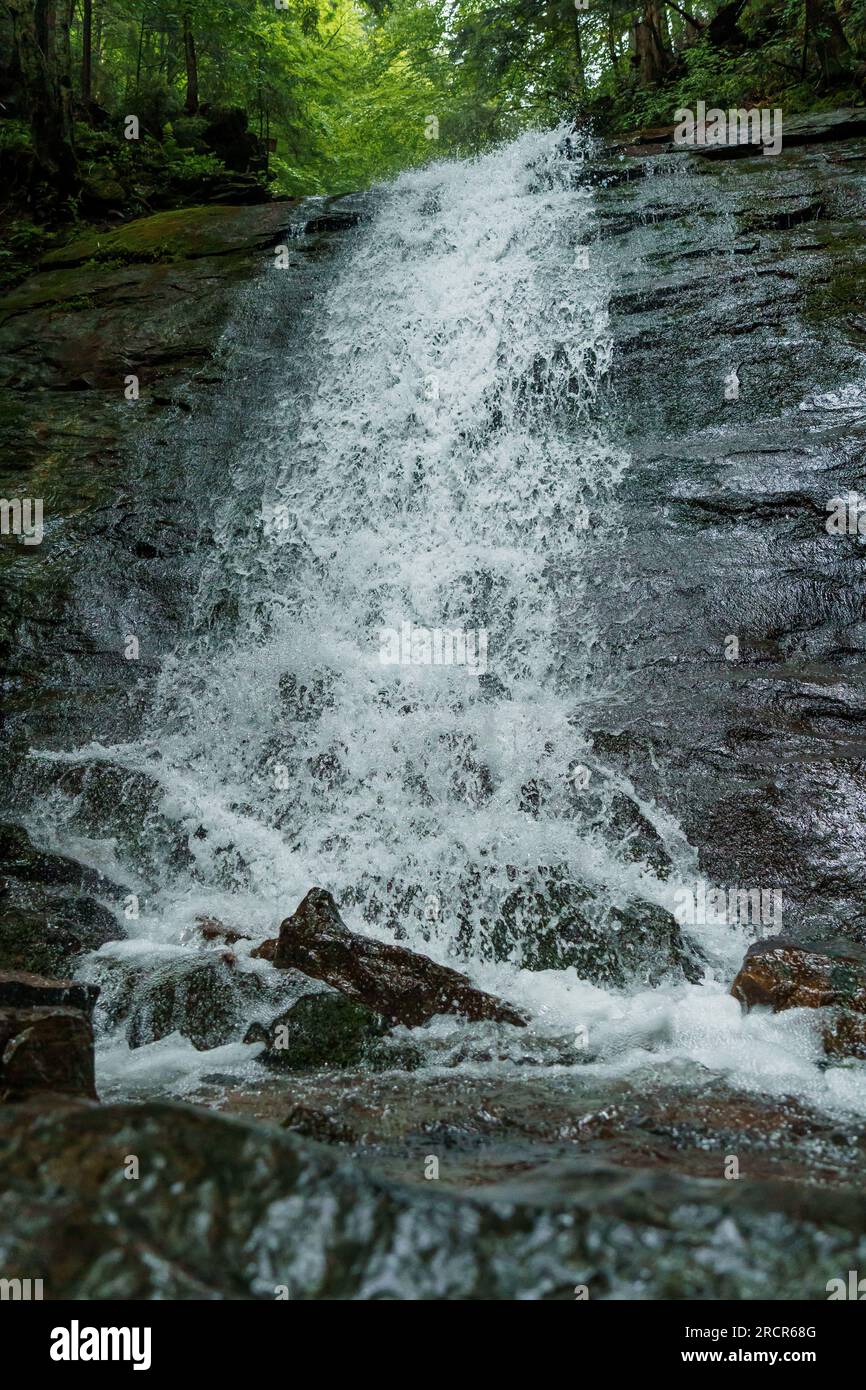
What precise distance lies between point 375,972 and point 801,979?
1.95 meters

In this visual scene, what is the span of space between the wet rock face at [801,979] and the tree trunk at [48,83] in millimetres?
14065

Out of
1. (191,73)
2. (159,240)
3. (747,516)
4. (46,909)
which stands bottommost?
(46,909)

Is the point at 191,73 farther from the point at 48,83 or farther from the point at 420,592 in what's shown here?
the point at 420,592

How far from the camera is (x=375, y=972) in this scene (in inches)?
184

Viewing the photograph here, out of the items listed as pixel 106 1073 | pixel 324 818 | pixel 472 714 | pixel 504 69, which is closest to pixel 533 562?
pixel 472 714

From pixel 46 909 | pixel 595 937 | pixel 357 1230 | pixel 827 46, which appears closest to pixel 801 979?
pixel 595 937

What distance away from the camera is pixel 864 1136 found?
3.17 m

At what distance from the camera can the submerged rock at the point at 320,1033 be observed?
4.06m

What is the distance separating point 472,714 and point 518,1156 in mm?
4176

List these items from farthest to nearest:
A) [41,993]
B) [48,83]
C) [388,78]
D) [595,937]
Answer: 1. [388,78]
2. [48,83]
3. [595,937]
4. [41,993]

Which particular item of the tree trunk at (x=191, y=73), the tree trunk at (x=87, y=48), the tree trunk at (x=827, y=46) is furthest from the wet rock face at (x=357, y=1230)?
the tree trunk at (x=87, y=48)

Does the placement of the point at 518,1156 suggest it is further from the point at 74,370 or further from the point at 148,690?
the point at 74,370

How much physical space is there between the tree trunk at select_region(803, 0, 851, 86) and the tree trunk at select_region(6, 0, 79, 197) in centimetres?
1018

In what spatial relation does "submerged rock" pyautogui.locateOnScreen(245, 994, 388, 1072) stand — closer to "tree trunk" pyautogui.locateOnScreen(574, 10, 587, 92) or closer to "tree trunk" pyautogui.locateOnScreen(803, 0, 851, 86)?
"tree trunk" pyautogui.locateOnScreen(803, 0, 851, 86)
